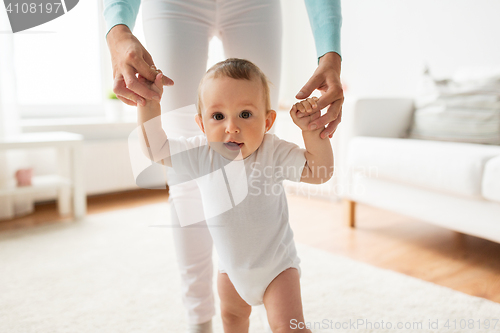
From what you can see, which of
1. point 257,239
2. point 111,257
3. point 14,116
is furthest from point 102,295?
point 14,116

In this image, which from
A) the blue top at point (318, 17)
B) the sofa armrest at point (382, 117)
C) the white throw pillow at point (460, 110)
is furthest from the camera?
the sofa armrest at point (382, 117)

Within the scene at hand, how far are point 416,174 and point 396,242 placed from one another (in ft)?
1.22

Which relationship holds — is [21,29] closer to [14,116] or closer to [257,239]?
[14,116]

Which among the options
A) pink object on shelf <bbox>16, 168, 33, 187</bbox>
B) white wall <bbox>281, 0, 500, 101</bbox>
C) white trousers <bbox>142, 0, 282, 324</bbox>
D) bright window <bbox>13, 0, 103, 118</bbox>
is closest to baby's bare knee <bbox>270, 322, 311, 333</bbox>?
white trousers <bbox>142, 0, 282, 324</bbox>

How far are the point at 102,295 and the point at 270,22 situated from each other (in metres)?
0.98

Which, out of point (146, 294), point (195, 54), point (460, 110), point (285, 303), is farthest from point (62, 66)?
point (285, 303)

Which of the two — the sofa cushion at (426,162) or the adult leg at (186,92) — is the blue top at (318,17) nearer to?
the adult leg at (186,92)

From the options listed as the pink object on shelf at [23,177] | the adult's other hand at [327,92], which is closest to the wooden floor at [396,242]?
the pink object on shelf at [23,177]

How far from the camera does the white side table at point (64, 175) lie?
1.99 meters

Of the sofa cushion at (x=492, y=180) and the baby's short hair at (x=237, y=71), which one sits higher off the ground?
the baby's short hair at (x=237, y=71)

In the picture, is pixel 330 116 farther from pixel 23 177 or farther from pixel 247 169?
pixel 23 177

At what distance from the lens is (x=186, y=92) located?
2.69ft

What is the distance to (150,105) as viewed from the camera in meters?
0.67

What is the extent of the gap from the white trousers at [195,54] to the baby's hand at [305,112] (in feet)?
0.63
